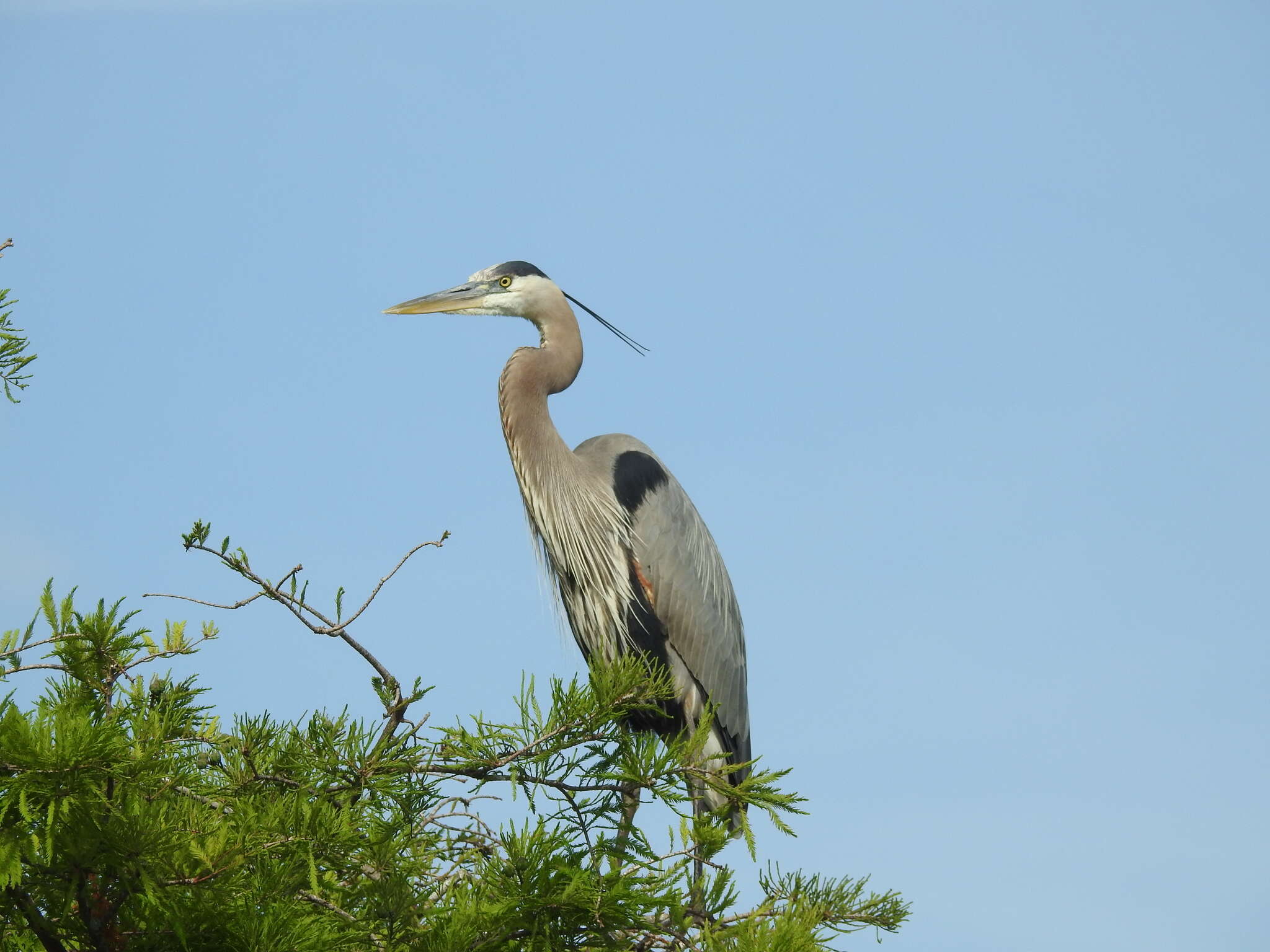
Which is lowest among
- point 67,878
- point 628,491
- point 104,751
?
point 67,878

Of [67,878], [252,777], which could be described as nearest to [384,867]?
[252,777]

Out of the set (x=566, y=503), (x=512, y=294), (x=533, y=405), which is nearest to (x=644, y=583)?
(x=566, y=503)

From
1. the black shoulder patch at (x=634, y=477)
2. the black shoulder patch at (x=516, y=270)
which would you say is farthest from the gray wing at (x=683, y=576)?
the black shoulder patch at (x=516, y=270)

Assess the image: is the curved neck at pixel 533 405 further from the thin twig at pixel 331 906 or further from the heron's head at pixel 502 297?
the thin twig at pixel 331 906

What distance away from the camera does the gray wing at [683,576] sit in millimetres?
5812

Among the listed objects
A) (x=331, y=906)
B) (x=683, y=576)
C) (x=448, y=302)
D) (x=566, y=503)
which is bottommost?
(x=331, y=906)

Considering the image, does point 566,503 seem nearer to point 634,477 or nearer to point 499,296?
point 634,477

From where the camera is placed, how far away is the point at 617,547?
19.1 feet

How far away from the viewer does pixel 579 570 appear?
5.88m

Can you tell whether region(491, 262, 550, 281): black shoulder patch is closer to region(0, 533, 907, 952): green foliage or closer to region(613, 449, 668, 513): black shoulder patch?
region(613, 449, 668, 513): black shoulder patch

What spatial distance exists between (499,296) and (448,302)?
0.29 metres

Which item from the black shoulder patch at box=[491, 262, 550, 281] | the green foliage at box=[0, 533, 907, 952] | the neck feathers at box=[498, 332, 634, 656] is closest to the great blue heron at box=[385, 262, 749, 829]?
the neck feathers at box=[498, 332, 634, 656]

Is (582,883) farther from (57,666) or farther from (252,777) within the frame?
(57,666)

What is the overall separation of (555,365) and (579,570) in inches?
38.7
